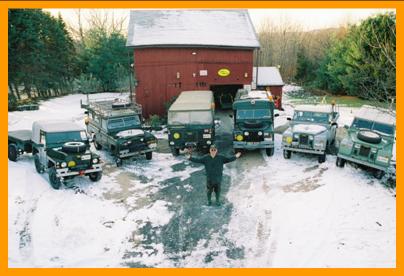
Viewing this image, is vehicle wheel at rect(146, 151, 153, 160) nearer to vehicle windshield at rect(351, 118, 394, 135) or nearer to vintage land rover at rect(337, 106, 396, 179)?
vintage land rover at rect(337, 106, 396, 179)

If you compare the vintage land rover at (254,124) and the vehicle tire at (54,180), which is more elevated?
the vintage land rover at (254,124)

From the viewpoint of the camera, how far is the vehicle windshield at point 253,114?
1565 cm

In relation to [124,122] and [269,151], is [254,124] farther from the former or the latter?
[124,122]

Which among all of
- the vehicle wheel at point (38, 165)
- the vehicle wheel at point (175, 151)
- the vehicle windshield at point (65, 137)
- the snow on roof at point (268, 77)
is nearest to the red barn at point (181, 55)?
the snow on roof at point (268, 77)

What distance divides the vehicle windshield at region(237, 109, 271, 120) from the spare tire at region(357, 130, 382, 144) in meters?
4.13

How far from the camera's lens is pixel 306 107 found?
16359mm

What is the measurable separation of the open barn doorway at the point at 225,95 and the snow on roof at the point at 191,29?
4.96 metres

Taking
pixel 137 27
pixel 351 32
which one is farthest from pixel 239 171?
pixel 351 32

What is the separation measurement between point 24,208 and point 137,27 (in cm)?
1759

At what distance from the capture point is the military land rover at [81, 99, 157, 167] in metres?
14.5

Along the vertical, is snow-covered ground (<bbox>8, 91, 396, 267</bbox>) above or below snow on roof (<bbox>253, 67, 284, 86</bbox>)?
below

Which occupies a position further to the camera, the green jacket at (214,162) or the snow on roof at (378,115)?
the snow on roof at (378,115)

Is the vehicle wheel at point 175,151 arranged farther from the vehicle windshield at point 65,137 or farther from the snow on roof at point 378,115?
the snow on roof at point 378,115

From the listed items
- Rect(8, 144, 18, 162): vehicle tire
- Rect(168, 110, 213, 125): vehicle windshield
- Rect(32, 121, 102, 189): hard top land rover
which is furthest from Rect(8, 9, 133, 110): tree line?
Rect(32, 121, 102, 189): hard top land rover
